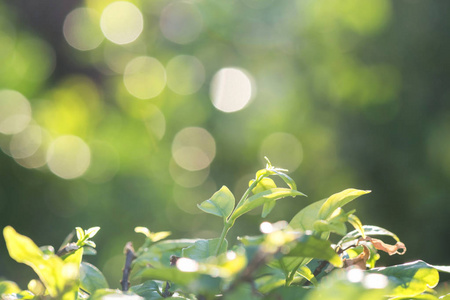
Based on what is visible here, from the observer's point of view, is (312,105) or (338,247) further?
(312,105)

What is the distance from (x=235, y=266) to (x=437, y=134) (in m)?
2.21

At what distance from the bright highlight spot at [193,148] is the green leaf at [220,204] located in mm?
1631

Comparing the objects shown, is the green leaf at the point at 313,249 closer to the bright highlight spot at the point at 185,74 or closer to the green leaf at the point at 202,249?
the green leaf at the point at 202,249

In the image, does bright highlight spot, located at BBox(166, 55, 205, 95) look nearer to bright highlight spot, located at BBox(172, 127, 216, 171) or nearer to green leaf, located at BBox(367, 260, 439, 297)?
bright highlight spot, located at BBox(172, 127, 216, 171)

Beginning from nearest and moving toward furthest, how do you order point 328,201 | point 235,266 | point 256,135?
point 235,266 < point 328,201 < point 256,135

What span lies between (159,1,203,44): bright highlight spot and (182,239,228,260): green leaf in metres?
2.03

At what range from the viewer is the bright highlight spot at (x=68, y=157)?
5.57ft

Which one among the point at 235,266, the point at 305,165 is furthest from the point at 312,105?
the point at 235,266

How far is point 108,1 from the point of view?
223cm

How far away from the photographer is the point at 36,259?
267 millimetres

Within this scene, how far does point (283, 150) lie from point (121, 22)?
33.5 inches

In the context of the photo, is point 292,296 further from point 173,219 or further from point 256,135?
point 256,135

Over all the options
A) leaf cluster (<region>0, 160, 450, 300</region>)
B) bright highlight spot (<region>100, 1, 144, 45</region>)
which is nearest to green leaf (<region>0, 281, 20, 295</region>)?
leaf cluster (<region>0, 160, 450, 300</region>)

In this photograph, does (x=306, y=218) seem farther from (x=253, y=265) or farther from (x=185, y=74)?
(x=185, y=74)
